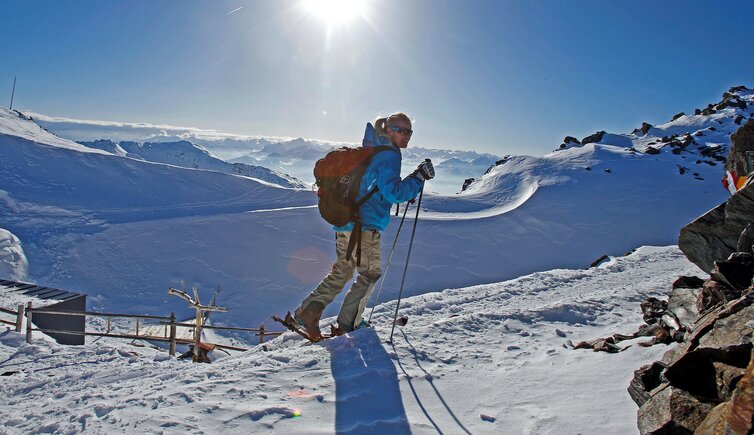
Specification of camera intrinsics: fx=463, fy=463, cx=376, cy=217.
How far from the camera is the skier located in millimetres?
4008

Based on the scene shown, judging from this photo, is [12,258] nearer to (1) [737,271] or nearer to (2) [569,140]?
(1) [737,271]

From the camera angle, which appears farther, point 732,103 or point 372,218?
point 732,103

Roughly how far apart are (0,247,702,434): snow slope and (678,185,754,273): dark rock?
101cm

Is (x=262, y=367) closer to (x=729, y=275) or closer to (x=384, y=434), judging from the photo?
(x=384, y=434)

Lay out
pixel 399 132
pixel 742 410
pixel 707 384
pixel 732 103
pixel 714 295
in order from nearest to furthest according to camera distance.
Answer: pixel 742 410, pixel 707 384, pixel 714 295, pixel 399 132, pixel 732 103

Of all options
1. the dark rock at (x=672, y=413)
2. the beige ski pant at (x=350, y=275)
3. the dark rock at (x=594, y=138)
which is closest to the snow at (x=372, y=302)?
the dark rock at (x=672, y=413)

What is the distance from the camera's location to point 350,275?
461 centimetres

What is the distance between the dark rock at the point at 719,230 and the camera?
13.5 ft

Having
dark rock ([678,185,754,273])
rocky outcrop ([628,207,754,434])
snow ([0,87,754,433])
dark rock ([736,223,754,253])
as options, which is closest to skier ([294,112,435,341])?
snow ([0,87,754,433])

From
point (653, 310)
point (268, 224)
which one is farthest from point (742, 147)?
point (268, 224)

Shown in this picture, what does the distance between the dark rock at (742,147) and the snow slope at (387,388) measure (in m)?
2.64

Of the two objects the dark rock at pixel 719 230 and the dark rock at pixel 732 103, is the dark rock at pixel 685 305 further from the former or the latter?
the dark rock at pixel 732 103

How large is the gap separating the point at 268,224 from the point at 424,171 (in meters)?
20.7

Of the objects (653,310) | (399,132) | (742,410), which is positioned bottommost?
(653,310)
